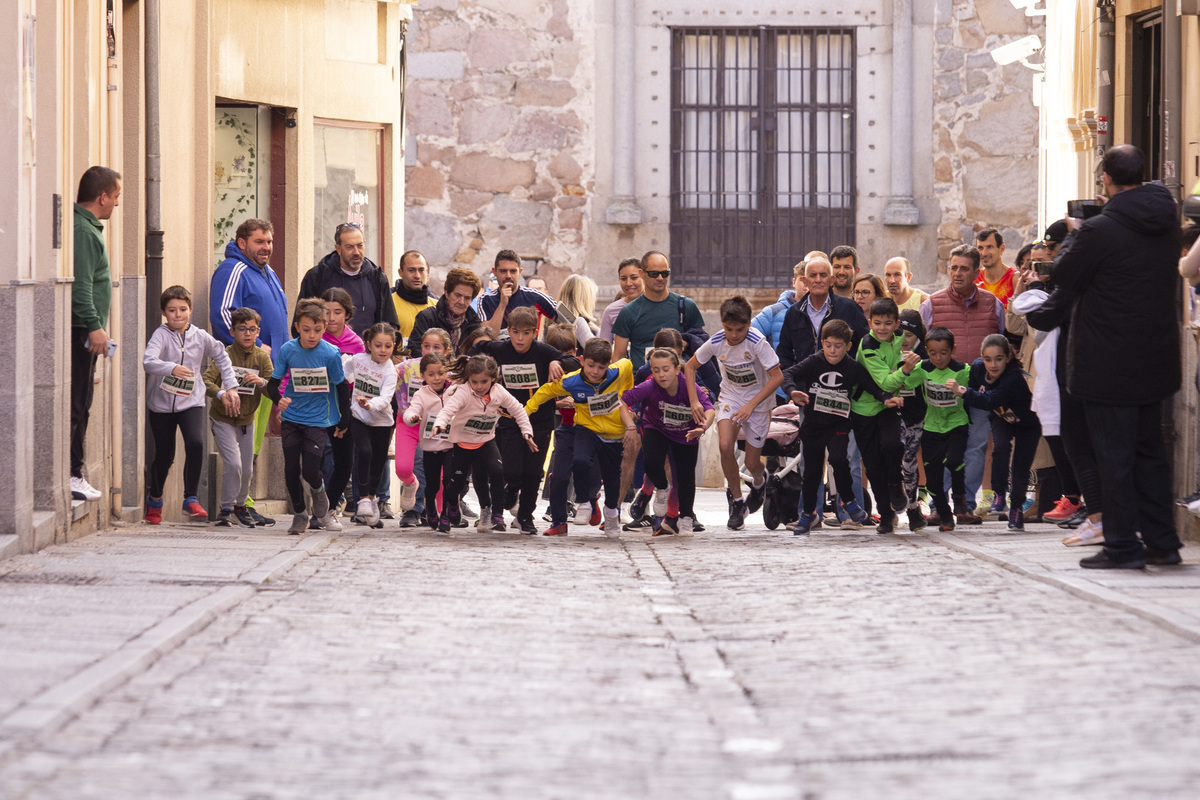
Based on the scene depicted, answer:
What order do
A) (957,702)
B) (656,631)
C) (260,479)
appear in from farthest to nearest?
1. (260,479)
2. (656,631)
3. (957,702)

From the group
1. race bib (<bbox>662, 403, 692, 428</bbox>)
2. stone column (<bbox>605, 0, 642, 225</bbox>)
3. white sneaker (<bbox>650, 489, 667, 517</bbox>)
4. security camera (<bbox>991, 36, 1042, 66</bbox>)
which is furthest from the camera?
stone column (<bbox>605, 0, 642, 225</bbox>)

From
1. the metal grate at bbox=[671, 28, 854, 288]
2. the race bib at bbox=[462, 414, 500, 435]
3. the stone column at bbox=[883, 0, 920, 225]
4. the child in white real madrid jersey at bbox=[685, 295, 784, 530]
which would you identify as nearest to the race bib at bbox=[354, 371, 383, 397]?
the race bib at bbox=[462, 414, 500, 435]

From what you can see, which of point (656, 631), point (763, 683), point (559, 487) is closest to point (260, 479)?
point (559, 487)

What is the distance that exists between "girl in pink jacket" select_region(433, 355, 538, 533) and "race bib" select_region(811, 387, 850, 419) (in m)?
1.82

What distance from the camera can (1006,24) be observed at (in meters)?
19.8

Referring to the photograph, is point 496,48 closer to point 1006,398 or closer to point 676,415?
point 676,415

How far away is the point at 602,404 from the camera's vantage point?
11422 mm

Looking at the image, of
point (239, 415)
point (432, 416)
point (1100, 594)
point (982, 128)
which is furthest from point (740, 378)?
point (982, 128)

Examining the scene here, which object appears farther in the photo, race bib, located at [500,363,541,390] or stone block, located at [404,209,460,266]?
stone block, located at [404,209,460,266]

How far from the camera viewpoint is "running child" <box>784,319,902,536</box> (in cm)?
1113

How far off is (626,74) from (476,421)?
9796 millimetres

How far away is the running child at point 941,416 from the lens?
11.3 m

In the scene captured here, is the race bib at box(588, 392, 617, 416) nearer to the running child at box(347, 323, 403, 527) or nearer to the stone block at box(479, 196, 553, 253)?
the running child at box(347, 323, 403, 527)

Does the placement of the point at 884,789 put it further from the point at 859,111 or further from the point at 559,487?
the point at 859,111
